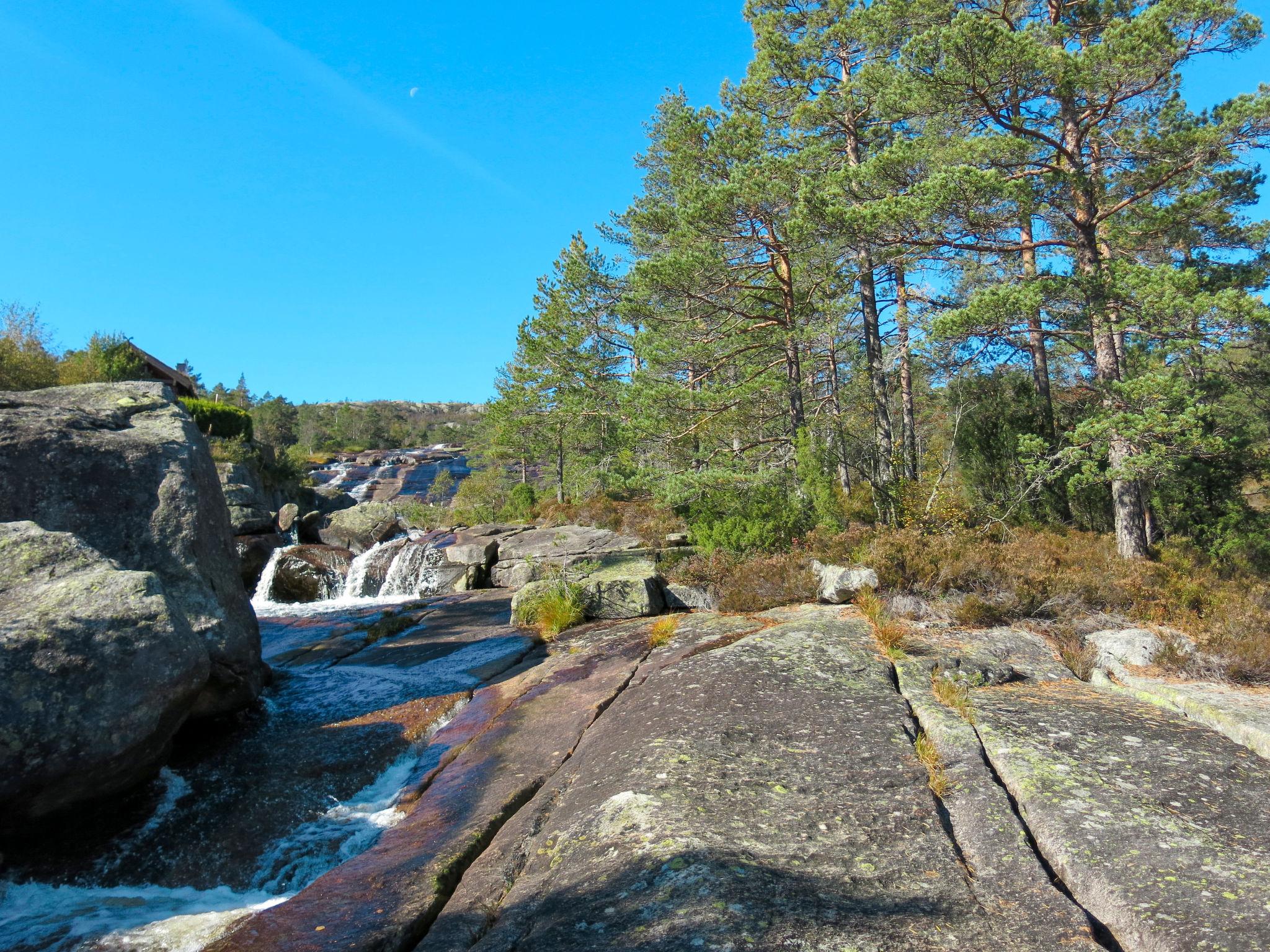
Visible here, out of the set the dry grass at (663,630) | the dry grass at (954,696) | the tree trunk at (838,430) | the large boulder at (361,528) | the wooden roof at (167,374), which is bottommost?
the dry grass at (954,696)

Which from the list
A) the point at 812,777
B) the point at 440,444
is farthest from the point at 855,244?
the point at 440,444

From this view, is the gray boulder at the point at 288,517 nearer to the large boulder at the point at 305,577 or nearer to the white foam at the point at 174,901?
the large boulder at the point at 305,577

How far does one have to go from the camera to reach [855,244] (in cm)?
1152

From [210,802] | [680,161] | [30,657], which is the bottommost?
[210,802]

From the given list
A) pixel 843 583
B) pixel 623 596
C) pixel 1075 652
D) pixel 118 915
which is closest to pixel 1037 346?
pixel 843 583

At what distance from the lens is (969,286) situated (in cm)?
1571

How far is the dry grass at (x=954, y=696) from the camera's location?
5.54 m

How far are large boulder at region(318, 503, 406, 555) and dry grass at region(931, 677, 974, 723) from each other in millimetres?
21956

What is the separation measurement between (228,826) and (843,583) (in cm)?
777

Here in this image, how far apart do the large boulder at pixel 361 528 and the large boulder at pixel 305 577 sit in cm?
434

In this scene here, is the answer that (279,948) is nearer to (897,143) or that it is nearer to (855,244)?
(855,244)

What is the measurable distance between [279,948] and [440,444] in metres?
76.4

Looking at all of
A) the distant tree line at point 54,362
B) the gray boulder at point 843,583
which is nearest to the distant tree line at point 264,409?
the distant tree line at point 54,362

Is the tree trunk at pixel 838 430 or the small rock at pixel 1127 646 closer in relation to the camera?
the small rock at pixel 1127 646
